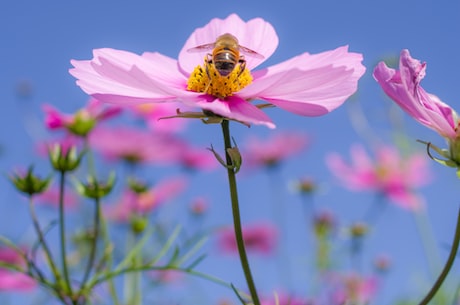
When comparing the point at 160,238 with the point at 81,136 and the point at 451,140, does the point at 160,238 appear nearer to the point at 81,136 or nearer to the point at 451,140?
the point at 81,136

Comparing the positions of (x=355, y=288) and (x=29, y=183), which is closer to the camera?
(x=29, y=183)

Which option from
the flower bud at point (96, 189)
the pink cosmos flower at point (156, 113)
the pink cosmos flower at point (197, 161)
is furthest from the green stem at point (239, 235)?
the pink cosmos flower at point (197, 161)

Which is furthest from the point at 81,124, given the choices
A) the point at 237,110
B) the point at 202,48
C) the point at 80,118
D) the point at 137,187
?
the point at 237,110

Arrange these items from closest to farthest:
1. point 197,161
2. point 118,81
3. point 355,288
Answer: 1. point 118,81
2. point 355,288
3. point 197,161

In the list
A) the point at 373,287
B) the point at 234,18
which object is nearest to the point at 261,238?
the point at 373,287

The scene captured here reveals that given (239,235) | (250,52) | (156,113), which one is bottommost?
(239,235)

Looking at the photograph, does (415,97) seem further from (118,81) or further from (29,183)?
(29,183)
